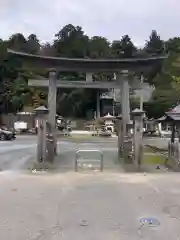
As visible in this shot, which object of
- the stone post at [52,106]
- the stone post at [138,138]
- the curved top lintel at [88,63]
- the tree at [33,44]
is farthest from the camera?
the tree at [33,44]

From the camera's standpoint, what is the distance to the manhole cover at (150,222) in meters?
8.14

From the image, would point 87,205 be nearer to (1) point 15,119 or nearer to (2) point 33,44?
(1) point 15,119

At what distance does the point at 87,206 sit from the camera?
998 centimetres

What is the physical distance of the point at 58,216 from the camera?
8766 millimetres

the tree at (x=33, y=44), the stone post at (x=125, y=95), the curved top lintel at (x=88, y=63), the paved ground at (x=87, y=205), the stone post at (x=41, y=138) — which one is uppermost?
the tree at (x=33, y=44)

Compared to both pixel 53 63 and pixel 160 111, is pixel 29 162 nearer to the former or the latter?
pixel 53 63

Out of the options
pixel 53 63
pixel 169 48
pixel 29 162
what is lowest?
pixel 29 162

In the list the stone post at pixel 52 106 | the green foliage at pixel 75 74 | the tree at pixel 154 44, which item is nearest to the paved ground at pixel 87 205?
the stone post at pixel 52 106

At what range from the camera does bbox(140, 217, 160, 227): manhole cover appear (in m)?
8.14

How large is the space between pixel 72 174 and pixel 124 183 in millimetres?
2924

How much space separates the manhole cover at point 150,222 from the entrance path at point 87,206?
89mm

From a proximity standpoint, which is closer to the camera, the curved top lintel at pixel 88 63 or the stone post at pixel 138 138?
the stone post at pixel 138 138

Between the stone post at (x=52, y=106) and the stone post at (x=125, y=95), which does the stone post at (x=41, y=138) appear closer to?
the stone post at (x=52, y=106)

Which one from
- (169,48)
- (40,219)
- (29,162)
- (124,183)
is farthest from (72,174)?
(169,48)
